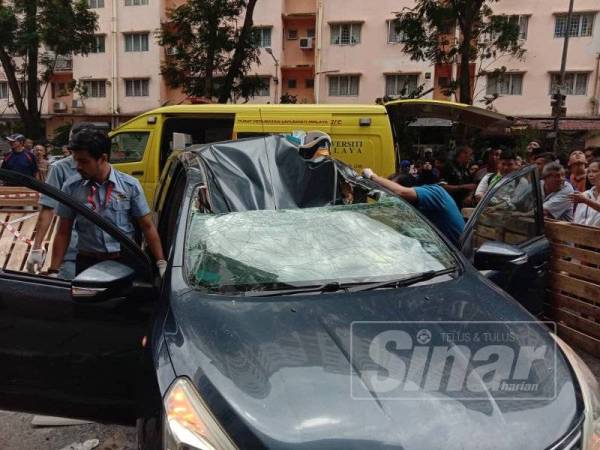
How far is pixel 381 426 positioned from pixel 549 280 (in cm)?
361

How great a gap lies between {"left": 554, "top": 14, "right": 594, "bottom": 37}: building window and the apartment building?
0.04 metres

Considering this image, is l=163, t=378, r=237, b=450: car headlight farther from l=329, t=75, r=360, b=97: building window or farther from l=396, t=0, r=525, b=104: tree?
l=329, t=75, r=360, b=97: building window

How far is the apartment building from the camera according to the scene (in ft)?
76.1

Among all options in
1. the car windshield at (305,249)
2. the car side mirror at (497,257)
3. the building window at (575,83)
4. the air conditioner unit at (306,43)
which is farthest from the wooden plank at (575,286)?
the air conditioner unit at (306,43)

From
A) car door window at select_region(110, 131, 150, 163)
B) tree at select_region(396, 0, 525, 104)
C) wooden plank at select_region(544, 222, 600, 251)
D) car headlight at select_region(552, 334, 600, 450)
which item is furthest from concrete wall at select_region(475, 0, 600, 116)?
car headlight at select_region(552, 334, 600, 450)

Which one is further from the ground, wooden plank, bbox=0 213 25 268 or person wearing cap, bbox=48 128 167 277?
person wearing cap, bbox=48 128 167 277

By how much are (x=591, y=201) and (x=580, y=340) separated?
3.88 ft

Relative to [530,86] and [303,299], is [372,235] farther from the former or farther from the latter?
[530,86]

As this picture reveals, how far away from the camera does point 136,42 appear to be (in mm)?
27625

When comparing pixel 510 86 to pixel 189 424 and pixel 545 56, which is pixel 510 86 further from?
pixel 189 424

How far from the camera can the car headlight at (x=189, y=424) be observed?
137 centimetres

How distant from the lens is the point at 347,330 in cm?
174

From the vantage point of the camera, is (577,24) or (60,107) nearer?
(577,24)

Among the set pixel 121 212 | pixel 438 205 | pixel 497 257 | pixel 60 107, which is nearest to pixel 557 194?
pixel 438 205
